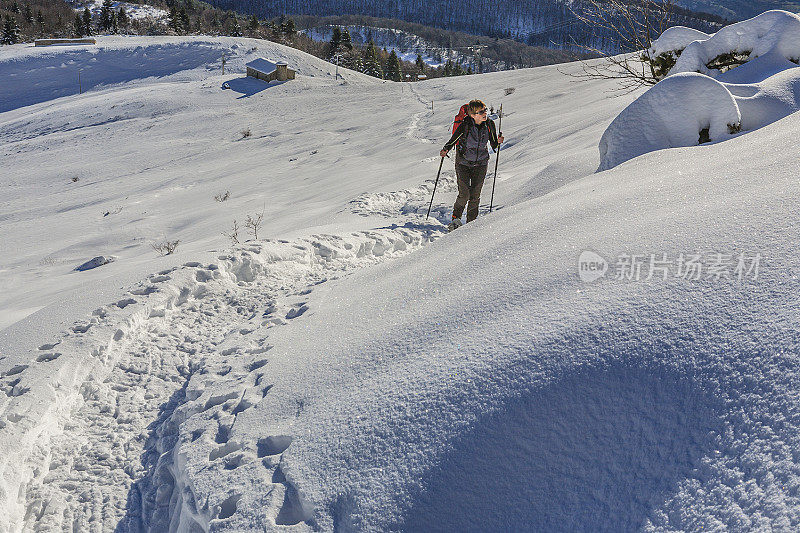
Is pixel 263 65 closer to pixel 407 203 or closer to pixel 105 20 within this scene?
pixel 407 203

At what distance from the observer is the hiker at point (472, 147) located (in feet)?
22.6

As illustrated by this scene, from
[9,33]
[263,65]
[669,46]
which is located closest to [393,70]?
[263,65]

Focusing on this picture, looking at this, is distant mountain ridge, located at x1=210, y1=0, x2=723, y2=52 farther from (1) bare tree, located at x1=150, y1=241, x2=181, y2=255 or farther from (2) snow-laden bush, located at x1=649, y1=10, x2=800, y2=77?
(1) bare tree, located at x1=150, y1=241, x2=181, y2=255

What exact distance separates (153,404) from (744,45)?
29.5 feet

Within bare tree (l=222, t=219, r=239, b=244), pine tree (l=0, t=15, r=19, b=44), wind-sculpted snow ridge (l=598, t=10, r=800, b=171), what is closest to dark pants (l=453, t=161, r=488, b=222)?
wind-sculpted snow ridge (l=598, t=10, r=800, b=171)

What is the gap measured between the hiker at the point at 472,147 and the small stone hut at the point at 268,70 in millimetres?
28182

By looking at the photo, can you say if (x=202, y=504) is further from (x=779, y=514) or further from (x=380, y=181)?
(x=380, y=181)

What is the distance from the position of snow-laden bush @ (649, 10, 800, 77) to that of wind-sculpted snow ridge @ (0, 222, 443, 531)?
6323 millimetres

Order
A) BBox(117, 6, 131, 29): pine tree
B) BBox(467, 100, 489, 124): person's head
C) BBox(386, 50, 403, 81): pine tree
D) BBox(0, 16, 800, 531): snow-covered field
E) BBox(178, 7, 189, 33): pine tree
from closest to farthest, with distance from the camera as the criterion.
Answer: BBox(0, 16, 800, 531): snow-covered field → BBox(467, 100, 489, 124): person's head → BBox(178, 7, 189, 33): pine tree → BBox(386, 50, 403, 81): pine tree → BBox(117, 6, 131, 29): pine tree

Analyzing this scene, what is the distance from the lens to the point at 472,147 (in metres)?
6.95

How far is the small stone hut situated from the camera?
32.3 m

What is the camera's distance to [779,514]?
5.82 ft

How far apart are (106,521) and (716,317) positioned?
3370 mm

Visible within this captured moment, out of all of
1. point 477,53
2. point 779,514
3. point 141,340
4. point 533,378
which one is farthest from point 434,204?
point 477,53
